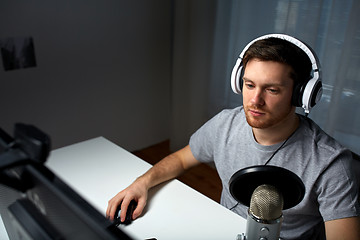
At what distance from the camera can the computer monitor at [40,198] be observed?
1.43ft

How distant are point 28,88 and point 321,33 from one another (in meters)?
1.83

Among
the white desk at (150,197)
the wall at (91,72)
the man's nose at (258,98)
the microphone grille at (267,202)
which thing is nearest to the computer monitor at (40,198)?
the microphone grille at (267,202)

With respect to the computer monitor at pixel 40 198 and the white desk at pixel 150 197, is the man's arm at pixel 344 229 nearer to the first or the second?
the white desk at pixel 150 197

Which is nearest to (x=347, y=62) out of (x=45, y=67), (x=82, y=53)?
(x=82, y=53)

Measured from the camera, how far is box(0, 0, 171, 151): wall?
2.08 m

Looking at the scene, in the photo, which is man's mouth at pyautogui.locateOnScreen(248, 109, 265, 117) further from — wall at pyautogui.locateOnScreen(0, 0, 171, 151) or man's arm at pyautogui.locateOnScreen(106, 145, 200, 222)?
wall at pyautogui.locateOnScreen(0, 0, 171, 151)

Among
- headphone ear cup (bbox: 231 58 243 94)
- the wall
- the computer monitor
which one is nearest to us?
the computer monitor

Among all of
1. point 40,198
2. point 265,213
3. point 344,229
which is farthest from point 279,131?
point 40,198

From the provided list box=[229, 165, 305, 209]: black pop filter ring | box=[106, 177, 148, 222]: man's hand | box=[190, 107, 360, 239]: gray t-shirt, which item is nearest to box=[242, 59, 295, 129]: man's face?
box=[190, 107, 360, 239]: gray t-shirt

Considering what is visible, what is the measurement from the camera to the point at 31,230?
1.68 ft

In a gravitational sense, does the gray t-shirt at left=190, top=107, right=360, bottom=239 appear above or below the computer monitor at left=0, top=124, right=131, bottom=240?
below

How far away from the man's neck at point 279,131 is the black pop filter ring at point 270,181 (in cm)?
35

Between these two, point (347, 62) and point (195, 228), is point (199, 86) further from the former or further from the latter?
point (195, 228)

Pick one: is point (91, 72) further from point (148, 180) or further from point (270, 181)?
point (270, 181)
